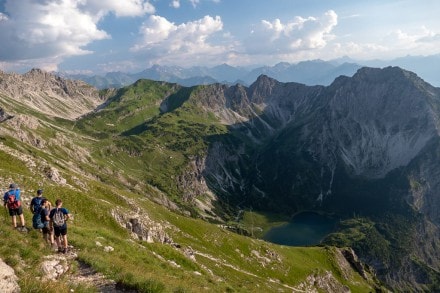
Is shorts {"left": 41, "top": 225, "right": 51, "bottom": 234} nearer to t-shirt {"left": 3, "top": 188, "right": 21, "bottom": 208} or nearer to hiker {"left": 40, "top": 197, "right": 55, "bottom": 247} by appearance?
hiker {"left": 40, "top": 197, "right": 55, "bottom": 247}

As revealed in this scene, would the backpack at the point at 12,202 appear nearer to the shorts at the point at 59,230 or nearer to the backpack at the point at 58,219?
the backpack at the point at 58,219

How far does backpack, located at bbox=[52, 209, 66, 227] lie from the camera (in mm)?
26734

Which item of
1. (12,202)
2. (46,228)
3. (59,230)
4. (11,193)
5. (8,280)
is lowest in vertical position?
(59,230)

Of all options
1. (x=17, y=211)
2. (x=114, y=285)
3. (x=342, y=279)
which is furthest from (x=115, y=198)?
(x=342, y=279)

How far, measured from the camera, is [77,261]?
2502 centimetres

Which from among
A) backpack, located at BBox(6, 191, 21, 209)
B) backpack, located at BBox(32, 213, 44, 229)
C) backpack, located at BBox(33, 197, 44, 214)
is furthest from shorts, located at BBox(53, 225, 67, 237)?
backpack, located at BBox(6, 191, 21, 209)

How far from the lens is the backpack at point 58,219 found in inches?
1053

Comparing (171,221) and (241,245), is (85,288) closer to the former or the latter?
(171,221)

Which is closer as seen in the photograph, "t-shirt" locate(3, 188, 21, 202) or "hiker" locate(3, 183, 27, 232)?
"hiker" locate(3, 183, 27, 232)

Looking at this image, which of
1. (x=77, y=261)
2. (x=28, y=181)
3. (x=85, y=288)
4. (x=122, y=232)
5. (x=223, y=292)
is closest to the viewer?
(x=85, y=288)

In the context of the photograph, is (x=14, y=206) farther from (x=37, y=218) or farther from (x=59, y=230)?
(x=59, y=230)

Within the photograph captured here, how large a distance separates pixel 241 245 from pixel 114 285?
343 ft

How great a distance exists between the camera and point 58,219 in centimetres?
2694

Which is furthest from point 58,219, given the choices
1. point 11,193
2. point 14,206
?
point 11,193
